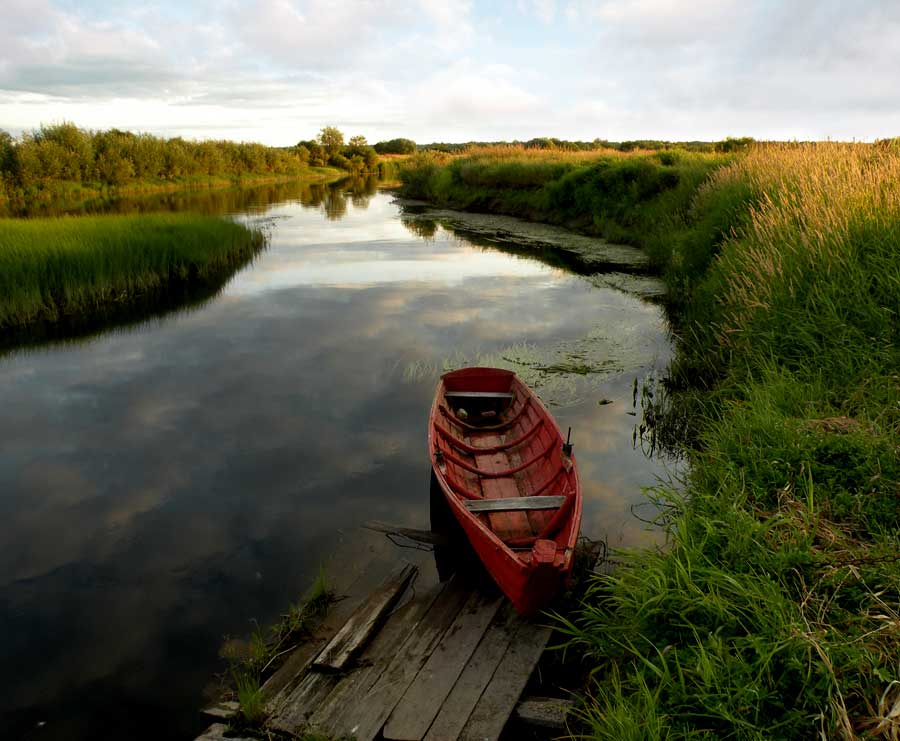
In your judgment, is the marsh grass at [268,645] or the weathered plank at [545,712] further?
the marsh grass at [268,645]

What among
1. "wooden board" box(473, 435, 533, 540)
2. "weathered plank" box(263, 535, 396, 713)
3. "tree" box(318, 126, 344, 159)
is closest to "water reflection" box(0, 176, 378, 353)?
"weathered plank" box(263, 535, 396, 713)

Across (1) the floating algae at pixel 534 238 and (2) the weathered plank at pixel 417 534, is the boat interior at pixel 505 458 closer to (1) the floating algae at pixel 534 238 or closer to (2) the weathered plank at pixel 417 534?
(2) the weathered plank at pixel 417 534

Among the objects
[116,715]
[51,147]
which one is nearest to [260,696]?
[116,715]

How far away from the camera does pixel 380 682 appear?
3785mm

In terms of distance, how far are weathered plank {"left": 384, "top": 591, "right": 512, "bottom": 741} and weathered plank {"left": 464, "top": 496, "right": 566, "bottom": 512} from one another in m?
0.69

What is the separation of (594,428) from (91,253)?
1170 centimetres

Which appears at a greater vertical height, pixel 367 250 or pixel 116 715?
pixel 367 250

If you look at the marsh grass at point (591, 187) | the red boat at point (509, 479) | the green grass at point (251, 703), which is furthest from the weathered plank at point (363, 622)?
the marsh grass at point (591, 187)

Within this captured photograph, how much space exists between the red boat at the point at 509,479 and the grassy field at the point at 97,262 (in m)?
9.31

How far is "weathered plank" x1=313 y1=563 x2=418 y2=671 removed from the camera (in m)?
3.92

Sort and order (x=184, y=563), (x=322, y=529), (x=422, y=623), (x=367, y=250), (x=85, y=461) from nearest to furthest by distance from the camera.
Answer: (x=422, y=623) < (x=184, y=563) < (x=322, y=529) < (x=85, y=461) < (x=367, y=250)

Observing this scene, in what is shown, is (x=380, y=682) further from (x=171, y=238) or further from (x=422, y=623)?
(x=171, y=238)

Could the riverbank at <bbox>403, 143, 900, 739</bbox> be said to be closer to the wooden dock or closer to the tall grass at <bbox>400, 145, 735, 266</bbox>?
the wooden dock

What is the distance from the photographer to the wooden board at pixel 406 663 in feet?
11.5
